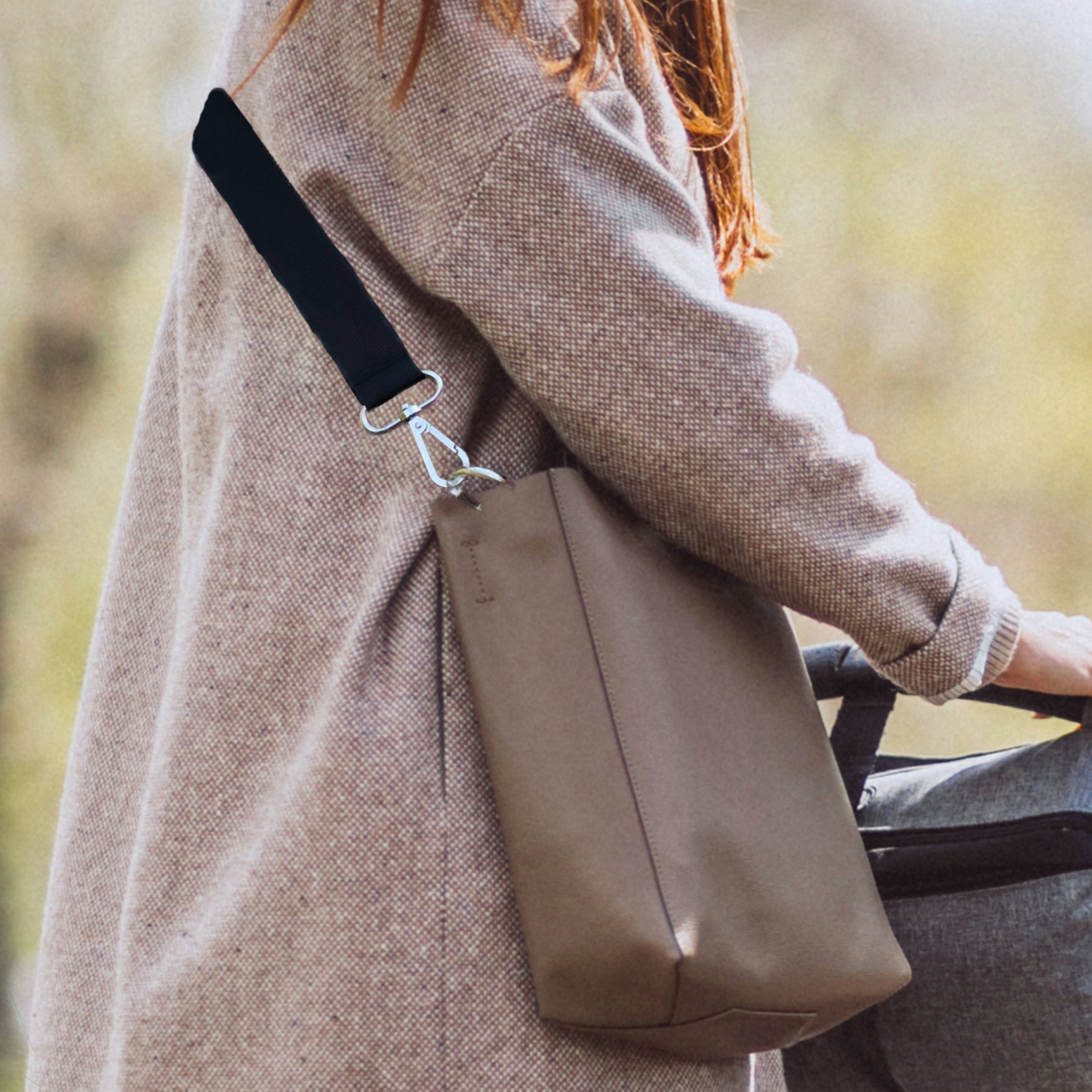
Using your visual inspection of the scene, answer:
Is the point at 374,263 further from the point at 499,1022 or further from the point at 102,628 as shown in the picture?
the point at 499,1022

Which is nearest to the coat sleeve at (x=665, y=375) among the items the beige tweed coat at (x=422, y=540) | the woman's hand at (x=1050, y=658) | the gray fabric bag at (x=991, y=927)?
the beige tweed coat at (x=422, y=540)

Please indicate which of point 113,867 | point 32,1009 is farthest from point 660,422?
point 32,1009

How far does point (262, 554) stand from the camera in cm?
64

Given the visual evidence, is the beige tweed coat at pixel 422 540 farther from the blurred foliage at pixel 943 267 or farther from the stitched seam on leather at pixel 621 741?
the blurred foliage at pixel 943 267

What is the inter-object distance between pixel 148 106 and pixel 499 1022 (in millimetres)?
1862

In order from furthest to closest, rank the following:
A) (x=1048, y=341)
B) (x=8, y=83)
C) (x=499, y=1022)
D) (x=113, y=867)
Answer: (x=1048, y=341) → (x=8, y=83) → (x=113, y=867) → (x=499, y=1022)

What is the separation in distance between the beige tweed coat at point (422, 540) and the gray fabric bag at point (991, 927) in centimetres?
18

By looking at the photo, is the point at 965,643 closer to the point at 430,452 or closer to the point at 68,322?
the point at 430,452

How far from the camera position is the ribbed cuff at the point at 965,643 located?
66 cm

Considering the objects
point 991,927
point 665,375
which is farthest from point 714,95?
point 991,927

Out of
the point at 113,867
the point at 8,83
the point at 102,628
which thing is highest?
the point at 8,83

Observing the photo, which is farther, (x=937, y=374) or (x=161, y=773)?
(x=937, y=374)

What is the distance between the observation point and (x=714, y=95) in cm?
85

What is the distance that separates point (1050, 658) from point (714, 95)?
512 millimetres
